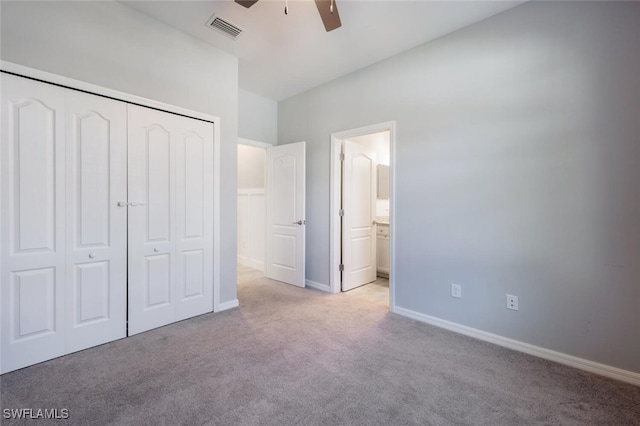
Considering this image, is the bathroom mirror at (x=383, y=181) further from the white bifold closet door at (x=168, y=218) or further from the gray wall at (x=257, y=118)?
the white bifold closet door at (x=168, y=218)

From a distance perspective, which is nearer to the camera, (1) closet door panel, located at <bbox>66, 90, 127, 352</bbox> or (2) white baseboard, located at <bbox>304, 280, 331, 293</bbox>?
(1) closet door panel, located at <bbox>66, 90, 127, 352</bbox>

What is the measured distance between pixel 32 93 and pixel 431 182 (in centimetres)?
327

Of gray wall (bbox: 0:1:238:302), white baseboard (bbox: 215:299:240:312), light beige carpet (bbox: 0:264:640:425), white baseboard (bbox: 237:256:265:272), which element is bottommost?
light beige carpet (bbox: 0:264:640:425)

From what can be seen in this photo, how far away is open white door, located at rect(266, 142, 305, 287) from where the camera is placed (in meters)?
3.93

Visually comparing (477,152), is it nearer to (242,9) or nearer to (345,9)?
(345,9)

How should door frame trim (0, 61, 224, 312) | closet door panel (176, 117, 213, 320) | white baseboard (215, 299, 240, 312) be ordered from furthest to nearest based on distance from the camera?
white baseboard (215, 299, 240, 312)
closet door panel (176, 117, 213, 320)
door frame trim (0, 61, 224, 312)

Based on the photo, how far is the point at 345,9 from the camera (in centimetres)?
233

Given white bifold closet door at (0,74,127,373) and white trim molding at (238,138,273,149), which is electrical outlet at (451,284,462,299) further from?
white trim molding at (238,138,273,149)

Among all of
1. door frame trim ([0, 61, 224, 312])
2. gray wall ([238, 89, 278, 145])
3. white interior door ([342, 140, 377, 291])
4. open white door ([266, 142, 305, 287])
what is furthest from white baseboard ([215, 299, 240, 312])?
gray wall ([238, 89, 278, 145])

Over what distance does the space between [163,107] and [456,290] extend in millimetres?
3214

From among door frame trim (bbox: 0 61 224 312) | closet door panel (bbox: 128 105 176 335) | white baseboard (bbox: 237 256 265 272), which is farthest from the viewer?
white baseboard (bbox: 237 256 265 272)

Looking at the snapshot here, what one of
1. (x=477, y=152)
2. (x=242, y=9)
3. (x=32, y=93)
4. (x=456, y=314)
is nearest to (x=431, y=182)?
(x=477, y=152)

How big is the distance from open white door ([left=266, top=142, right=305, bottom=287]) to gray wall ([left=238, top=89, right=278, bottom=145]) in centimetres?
27

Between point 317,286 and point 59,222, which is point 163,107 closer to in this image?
point 59,222
